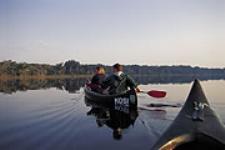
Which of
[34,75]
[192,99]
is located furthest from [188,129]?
[34,75]

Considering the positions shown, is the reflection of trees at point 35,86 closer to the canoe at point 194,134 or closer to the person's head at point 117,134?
the person's head at point 117,134

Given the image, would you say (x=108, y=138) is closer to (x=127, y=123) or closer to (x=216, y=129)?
(x=127, y=123)

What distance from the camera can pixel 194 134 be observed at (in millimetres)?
6273

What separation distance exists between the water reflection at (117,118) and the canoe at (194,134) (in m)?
2.57

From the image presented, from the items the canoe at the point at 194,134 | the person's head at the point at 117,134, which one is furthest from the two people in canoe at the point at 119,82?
the canoe at the point at 194,134

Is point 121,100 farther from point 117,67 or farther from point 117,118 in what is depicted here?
point 117,118

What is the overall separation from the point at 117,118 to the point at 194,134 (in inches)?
257

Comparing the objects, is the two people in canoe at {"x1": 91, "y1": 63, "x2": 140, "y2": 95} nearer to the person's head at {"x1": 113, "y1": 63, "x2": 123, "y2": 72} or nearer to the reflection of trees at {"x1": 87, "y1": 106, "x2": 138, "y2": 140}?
the person's head at {"x1": 113, "y1": 63, "x2": 123, "y2": 72}

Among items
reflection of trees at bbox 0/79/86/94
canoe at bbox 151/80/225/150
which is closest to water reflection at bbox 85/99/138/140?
canoe at bbox 151/80/225/150

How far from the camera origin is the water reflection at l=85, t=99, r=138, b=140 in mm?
10363

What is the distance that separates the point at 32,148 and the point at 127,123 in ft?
14.7

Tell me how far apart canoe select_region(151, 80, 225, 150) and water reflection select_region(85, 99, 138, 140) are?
257 cm

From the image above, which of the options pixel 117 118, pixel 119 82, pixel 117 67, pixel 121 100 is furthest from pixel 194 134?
pixel 119 82

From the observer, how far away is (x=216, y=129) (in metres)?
6.53
